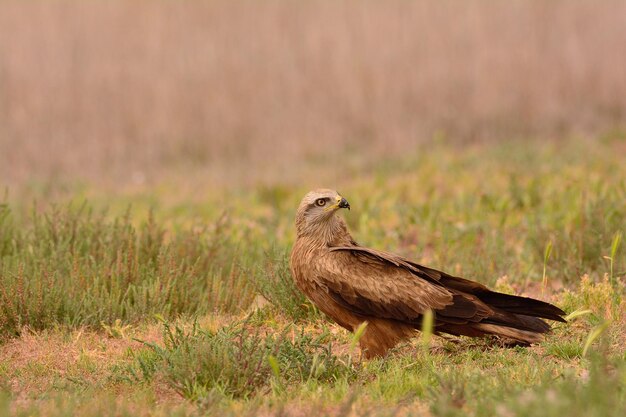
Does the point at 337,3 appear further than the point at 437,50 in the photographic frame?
Yes

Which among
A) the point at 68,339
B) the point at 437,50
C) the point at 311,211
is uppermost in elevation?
the point at 437,50

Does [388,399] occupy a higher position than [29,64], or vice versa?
[29,64]

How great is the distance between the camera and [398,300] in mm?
5523

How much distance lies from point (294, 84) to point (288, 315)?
9.94 metres

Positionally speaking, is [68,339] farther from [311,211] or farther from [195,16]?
[195,16]

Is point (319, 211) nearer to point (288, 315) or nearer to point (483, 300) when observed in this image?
point (288, 315)

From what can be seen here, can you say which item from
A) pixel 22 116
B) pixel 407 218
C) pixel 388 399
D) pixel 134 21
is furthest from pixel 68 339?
pixel 134 21

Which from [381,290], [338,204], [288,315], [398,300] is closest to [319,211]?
[338,204]

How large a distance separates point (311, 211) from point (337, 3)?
11839 millimetres

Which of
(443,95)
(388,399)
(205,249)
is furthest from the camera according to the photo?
(443,95)

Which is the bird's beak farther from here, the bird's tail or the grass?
the bird's tail

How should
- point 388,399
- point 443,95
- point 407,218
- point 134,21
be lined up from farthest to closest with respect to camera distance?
point 134,21 → point 443,95 → point 407,218 → point 388,399

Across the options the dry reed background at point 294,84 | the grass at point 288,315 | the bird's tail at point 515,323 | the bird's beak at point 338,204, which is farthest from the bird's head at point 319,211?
the dry reed background at point 294,84

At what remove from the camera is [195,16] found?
677 inches
